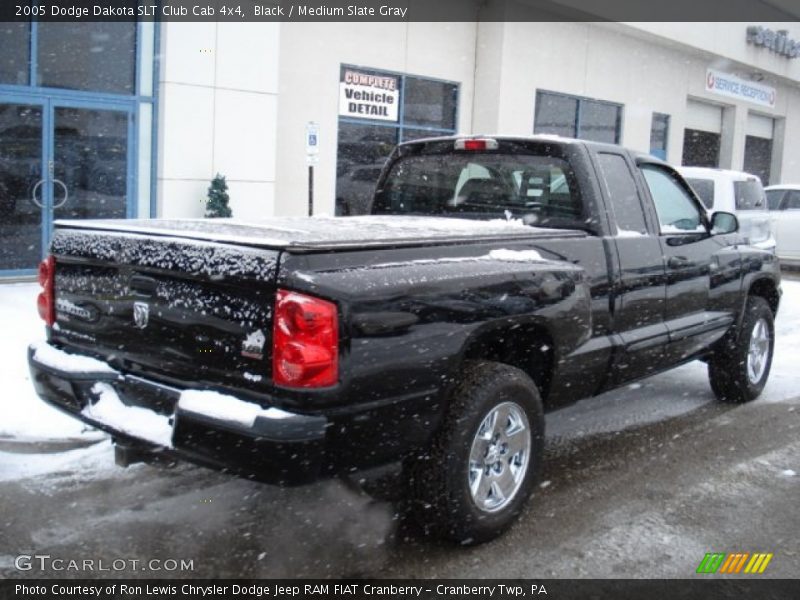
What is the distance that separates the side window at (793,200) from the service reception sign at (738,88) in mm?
7301

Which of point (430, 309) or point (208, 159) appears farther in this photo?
point (208, 159)

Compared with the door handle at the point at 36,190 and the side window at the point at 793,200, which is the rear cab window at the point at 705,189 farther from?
the door handle at the point at 36,190

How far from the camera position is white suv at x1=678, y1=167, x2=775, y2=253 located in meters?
11.6

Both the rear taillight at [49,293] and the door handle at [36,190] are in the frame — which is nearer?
the rear taillight at [49,293]

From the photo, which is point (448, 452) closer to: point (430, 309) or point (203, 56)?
point (430, 309)

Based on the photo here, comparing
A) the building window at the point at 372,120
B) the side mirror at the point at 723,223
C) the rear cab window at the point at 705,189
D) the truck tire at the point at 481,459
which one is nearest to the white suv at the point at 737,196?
the rear cab window at the point at 705,189

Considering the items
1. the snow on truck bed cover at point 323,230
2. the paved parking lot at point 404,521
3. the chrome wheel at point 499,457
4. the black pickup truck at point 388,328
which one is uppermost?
the snow on truck bed cover at point 323,230

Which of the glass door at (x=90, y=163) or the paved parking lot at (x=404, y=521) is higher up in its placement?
the glass door at (x=90, y=163)

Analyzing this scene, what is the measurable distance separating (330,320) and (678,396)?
4.57 m

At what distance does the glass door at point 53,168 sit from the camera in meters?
10.3

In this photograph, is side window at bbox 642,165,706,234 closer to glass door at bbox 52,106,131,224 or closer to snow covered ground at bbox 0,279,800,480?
snow covered ground at bbox 0,279,800,480

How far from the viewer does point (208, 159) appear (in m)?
11.4

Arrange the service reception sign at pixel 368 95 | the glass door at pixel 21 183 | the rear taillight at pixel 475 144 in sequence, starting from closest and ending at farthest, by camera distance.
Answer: the rear taillight at pixel 475 144
the glass door at pixel 21 183
the service reception sign at pixel 368 95

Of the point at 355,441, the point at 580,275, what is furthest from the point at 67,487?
the point at 580,275
